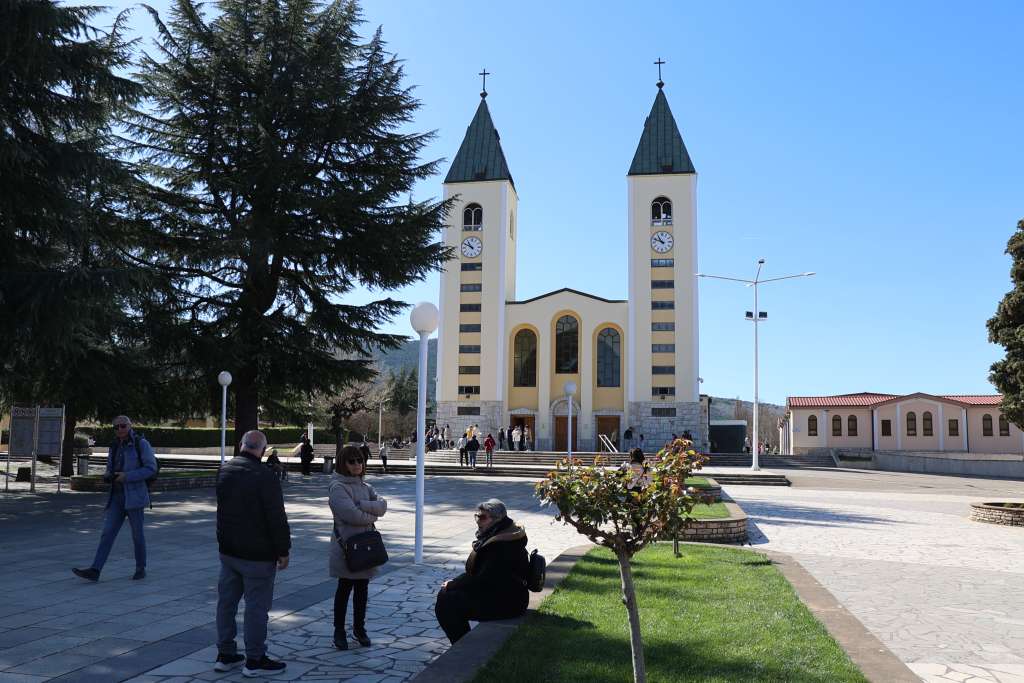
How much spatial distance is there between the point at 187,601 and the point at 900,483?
97.9ft

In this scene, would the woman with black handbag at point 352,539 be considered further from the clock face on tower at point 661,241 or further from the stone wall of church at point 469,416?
the clock face on tower at point 661,241

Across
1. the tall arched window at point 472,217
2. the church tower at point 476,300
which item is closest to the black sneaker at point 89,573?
the church tower at point 476,300

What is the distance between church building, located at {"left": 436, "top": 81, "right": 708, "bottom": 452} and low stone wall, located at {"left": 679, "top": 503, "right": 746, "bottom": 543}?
36.6m

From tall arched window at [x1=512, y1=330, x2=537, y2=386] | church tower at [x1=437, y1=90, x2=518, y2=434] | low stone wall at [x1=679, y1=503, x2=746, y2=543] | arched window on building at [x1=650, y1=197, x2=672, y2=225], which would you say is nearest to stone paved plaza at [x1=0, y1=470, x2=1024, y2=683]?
low stone wall at [x1=679, y1=503, x2=746, y2=543]

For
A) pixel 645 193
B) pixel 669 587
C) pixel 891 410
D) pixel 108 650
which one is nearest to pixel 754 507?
pixel 669 587

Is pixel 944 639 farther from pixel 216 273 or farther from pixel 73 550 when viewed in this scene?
pixel 216 273

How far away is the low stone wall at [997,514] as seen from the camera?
1529cm

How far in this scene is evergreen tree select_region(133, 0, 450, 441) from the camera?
21.3 metres

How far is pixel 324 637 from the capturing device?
19.3ft

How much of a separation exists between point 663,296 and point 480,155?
55.4 ft

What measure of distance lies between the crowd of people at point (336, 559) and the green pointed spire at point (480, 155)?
4918 centimetres

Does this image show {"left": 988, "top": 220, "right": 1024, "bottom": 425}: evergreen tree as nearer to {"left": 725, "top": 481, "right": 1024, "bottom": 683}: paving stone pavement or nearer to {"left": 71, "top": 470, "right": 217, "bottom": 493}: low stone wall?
{"left": 725, "top": 481, "right": 1024, "bottom": 683}: paving stone pavement

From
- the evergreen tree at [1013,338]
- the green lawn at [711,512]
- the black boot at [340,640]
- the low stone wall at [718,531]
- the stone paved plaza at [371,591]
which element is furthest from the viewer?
the evergreen tree at [1013,338]

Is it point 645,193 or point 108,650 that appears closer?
point 108,650
